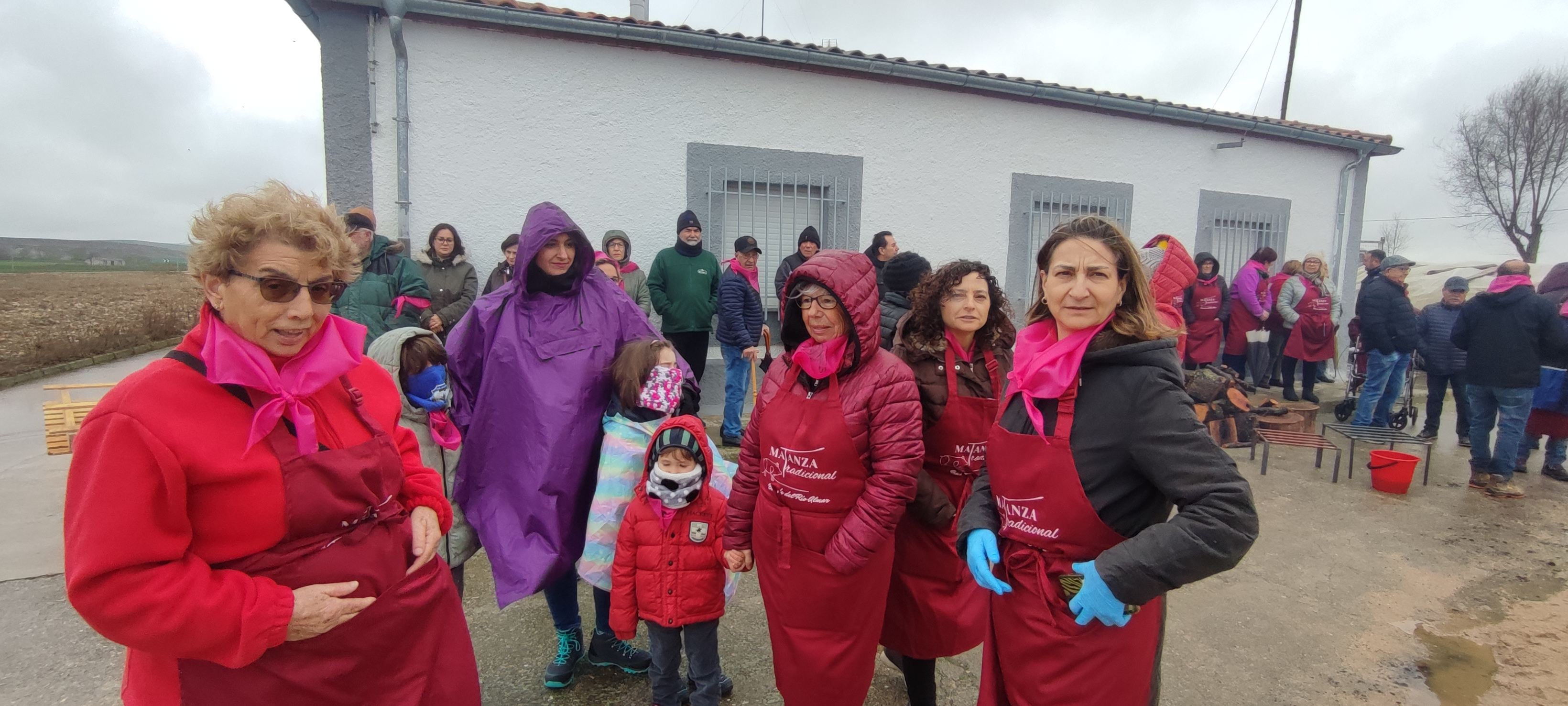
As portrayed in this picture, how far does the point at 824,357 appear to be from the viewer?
2158mm

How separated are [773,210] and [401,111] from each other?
3.41 m

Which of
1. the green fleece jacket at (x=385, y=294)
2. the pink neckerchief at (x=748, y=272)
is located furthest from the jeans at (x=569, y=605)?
the pink neckerchief at (x=748, y=272)

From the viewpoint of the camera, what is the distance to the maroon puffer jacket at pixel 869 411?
2055 millimetres

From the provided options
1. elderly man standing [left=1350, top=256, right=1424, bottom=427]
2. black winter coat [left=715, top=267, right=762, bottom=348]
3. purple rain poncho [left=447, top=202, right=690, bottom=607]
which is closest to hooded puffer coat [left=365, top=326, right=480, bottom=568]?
purple rain poncho [left=447, top=202, right=690, bottom=607]

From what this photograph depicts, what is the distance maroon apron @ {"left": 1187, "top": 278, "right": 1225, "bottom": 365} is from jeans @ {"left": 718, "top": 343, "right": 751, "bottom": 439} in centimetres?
524

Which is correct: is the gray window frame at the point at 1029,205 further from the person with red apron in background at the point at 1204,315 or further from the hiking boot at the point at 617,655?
the hiking boot at the point at 617,655

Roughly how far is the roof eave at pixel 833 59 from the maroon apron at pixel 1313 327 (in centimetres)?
249

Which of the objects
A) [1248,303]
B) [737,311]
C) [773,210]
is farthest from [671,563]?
[1248,303]

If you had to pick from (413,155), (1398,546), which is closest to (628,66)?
(413,155)

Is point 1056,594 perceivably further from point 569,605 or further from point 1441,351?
point 1441,351

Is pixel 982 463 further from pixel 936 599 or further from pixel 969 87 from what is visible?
pixel 969 87

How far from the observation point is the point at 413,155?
19.2 ft

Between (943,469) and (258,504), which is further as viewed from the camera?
(943,469)

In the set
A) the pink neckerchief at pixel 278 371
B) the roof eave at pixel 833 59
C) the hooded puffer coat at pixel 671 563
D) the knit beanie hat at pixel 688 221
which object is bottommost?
the hooded puffer coat at pixel 671 563
